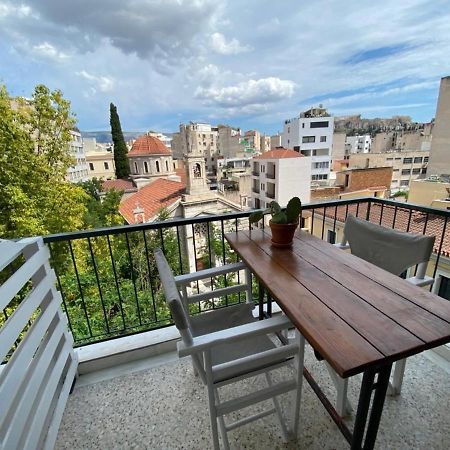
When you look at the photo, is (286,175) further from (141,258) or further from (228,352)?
(228,352)

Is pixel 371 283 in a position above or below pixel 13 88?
below

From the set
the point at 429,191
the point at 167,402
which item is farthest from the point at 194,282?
the point at 429,191

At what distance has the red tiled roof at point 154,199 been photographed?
12859 mm

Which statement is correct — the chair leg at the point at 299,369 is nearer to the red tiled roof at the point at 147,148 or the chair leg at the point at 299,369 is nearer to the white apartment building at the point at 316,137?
the red tiled roof at the point at 147,148

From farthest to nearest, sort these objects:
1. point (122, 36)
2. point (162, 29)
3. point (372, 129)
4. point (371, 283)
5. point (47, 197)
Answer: point (372, 129), point (47, 197), point (122, 36), point (162, 29), point (371, 283)

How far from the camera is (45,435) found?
3.87 feet

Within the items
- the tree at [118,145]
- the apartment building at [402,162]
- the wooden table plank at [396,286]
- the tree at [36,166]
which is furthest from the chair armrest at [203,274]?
the apartment building at [402,162]

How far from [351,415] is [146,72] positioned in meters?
7.51

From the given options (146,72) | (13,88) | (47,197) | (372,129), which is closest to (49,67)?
(13,88)

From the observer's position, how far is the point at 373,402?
849 mm

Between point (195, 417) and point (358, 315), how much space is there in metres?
1.15

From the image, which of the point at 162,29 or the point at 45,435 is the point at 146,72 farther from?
the point at 45,435

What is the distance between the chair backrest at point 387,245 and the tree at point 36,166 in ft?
22.7

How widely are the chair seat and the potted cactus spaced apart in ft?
1.53
